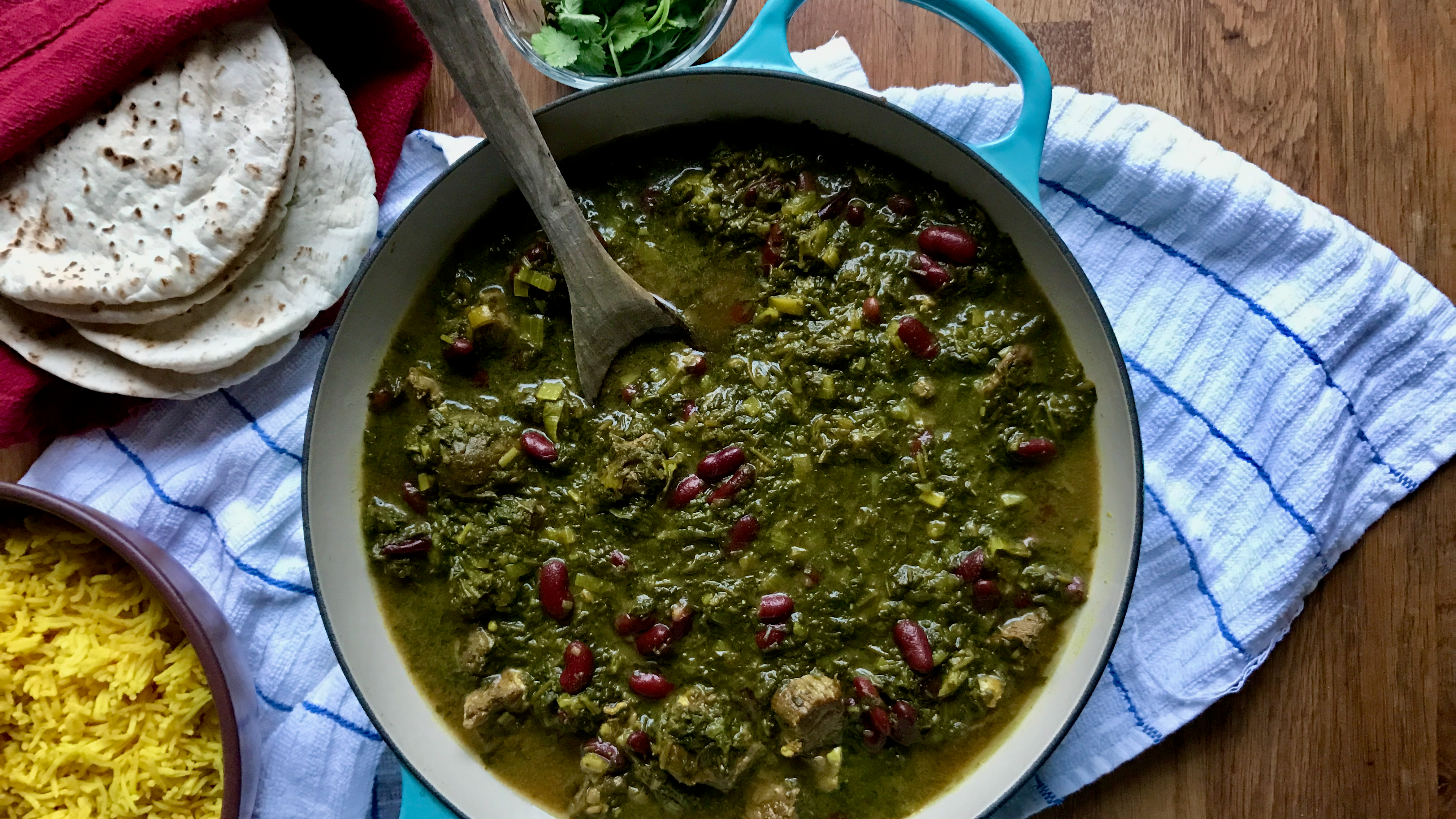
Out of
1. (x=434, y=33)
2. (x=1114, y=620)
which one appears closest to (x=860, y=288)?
(x=1114, y=620)

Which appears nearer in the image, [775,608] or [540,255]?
[775,608]

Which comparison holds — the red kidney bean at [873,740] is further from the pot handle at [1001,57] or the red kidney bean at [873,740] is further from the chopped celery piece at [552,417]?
the pot handle at [1001,57]

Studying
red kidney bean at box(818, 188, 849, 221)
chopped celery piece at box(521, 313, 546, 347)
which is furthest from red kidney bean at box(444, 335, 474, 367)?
red kidney bean at box(818, 188, 849, 221)

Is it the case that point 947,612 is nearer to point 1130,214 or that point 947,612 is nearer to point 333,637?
point 1130,214

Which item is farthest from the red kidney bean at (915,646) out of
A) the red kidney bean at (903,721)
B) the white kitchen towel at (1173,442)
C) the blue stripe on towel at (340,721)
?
the blue stripe on towel at (340,721)

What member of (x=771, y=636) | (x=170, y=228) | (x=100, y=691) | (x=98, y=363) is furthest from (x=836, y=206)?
(x=100, y=691)

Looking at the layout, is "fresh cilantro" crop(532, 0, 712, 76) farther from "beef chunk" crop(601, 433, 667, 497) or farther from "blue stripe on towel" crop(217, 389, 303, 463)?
"blue stripe on towel" crop(217, 389, 303, 463)

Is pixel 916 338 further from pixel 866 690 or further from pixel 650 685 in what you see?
pixel 650 685
